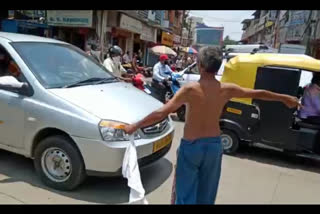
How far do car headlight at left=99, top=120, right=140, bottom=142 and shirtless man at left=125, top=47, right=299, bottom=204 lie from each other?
2.38 ft

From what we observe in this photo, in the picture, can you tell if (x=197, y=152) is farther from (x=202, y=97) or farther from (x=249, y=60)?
(x=249, y=60)

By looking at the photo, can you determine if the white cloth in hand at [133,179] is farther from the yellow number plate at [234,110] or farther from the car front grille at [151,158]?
the yellow number plate at [234,110]

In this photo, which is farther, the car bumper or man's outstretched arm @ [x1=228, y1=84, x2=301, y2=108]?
the car bumper

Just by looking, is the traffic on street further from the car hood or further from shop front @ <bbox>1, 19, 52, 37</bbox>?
shop front @ <bbox>1, 19, 52, 37</bbox>

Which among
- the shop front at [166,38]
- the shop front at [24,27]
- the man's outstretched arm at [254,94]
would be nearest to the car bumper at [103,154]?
the man's outstretched arm at [254,94]

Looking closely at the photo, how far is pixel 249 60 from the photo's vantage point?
5.47m

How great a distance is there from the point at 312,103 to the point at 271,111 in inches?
26.9

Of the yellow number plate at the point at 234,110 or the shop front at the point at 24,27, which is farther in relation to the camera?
the shop front at the point at 24,27

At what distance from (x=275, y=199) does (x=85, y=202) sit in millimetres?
2254

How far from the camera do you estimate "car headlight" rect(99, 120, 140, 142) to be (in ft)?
11.0

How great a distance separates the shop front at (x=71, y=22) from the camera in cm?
1661

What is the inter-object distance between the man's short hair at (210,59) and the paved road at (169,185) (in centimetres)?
154

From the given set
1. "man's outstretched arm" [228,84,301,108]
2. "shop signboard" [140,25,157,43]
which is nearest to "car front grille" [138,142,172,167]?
"man's outstretched arm" [228,84,301,108]
